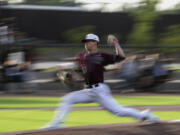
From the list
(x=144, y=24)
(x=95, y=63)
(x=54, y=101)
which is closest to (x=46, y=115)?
(x=54, y=101)

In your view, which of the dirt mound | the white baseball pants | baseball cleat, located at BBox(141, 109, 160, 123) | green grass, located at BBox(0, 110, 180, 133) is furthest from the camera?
green grass, located at BBox(0, 110, 180, 133)

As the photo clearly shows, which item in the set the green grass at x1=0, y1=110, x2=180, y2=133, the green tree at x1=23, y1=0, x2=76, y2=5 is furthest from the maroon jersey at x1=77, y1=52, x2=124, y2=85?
the green tree at x1=23, y1=0, x2=76, y2=5

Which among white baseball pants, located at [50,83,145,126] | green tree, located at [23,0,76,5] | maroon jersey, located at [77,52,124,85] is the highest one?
green tree, located at [23,0,76,5]

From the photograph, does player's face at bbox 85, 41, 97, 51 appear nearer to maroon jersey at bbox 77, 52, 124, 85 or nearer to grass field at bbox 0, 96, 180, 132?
maroon jersey at bbox 77, 52, 124, 85

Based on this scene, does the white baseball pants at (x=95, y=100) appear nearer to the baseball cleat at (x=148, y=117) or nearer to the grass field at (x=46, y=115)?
the baseball cleat at (x=148, y=117)

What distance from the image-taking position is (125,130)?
789 centimetres

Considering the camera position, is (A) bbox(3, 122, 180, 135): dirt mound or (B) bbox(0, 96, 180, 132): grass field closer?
(A) bbox(3, 122, 180, 135): dirt mound

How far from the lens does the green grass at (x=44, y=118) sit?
9.30m

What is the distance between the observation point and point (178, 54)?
16.1m

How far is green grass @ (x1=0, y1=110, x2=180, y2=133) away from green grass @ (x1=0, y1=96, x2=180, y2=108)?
149cm

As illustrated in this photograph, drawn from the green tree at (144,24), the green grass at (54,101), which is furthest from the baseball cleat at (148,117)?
the green tree at (144,24)

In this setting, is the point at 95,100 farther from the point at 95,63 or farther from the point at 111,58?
the point at 111,58

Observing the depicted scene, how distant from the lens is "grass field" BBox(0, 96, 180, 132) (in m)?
9.46

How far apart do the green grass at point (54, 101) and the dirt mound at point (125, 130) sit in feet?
14.5
